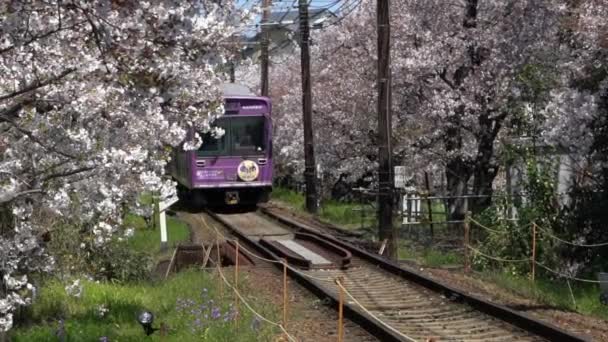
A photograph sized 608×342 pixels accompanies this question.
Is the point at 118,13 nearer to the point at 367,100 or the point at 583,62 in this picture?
the point at 583,62

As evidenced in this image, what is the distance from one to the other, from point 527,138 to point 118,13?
12.6m

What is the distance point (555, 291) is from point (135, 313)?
5792mm

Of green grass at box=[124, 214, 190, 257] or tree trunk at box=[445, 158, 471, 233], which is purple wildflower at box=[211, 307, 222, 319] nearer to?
green grass at box=[124, 214, 190, 257]

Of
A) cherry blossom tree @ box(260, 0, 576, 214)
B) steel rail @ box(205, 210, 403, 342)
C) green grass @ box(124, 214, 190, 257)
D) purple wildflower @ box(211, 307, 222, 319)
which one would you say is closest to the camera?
steel rail @ box(205, 210, 403, 342)

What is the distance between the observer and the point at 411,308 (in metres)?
10.7

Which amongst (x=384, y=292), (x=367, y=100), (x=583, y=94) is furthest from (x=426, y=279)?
(x=367, y=100)

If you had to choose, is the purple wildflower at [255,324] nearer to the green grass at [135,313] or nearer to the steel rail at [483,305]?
the green grass at [135,313]

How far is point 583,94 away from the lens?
1334cm

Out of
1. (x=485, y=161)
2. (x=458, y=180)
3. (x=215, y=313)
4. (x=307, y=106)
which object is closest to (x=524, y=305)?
(x=215, y=313)

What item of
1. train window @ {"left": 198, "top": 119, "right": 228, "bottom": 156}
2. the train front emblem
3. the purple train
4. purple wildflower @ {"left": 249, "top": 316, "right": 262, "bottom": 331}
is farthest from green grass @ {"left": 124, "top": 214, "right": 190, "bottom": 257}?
purple wildflower @ {"left": 249, "top": 316, "right": 262, "bottom": 331}

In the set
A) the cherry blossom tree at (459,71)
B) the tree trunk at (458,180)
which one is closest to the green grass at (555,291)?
the cherry blossom tree at (459,71)

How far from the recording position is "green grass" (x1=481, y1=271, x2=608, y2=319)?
35.9 feet

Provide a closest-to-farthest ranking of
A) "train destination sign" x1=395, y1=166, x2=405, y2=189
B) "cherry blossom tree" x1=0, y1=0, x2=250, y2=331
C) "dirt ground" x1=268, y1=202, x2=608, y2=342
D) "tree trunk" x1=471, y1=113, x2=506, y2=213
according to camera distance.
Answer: "cherry blossom tree" x1=0, y1=0, x2=250, y2=331 < "dirt ground" x1=268, y1=202, x2=608, y2=342 < "train destination sign" x1=395, y1=166, x2=405, y2=189 < "tree trunk" x1=471, y1=113, x2=506, y2=213

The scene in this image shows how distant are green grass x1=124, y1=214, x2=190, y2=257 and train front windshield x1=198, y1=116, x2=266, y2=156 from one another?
2.59 metres
